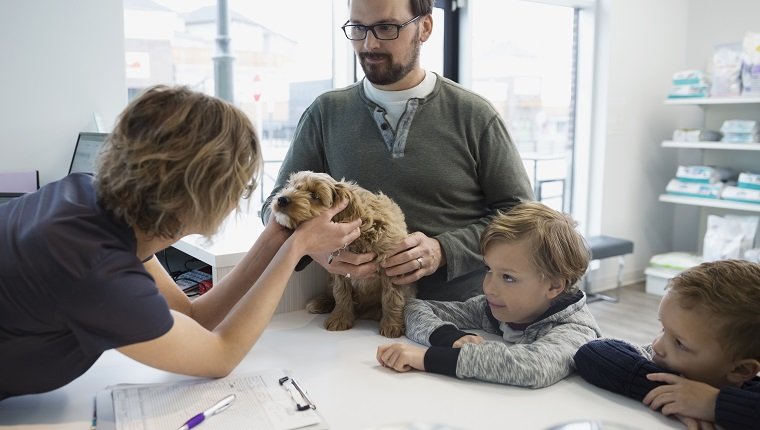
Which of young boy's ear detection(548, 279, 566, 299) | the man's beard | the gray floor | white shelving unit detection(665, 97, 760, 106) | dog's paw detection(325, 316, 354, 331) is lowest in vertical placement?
the gray floor

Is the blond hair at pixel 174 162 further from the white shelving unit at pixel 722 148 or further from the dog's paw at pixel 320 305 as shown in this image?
the white shelving unit at pixel 722 148

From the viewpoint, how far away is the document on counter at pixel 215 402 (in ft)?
3.16

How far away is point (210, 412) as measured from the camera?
979 millimetres

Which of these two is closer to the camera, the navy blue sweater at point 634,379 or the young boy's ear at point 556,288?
the navy blue sweater at point 634,379

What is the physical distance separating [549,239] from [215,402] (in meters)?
0.71

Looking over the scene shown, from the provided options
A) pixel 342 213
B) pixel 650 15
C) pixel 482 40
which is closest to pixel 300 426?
pixel 342 213

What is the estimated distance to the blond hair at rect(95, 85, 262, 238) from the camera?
0.95 metres

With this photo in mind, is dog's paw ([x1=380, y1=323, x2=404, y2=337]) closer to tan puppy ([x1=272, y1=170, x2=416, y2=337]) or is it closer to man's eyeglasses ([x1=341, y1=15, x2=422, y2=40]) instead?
tan puppy ([x1=272, y1=170, x2=416, y2=337])

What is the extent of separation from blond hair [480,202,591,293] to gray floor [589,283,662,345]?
104 inches

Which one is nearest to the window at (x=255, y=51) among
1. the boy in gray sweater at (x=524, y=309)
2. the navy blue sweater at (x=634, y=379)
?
the boy in gray sweater at (x=524, y=309)

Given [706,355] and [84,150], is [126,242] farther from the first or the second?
[84,150]

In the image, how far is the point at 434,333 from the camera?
133 cm

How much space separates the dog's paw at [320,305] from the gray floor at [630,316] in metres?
2.59

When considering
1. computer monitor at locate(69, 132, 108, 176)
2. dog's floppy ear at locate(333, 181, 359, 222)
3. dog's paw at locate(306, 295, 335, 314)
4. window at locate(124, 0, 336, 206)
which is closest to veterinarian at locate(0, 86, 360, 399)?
dog's floppy ear at locate(333, 181, 359, 222)
